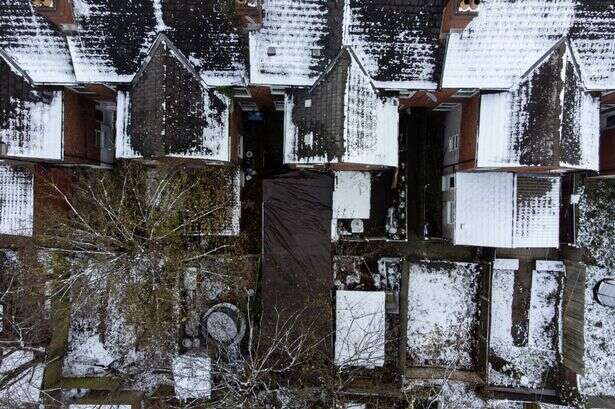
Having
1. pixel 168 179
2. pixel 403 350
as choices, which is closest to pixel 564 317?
pixel 403 350

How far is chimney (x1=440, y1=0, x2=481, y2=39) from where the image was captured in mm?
15328

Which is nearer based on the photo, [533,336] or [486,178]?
[486,178]

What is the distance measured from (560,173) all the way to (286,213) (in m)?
13.0

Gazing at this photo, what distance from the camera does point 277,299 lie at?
70.7 feet

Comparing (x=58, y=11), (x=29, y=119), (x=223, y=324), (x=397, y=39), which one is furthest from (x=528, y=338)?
(x=29, y=119)

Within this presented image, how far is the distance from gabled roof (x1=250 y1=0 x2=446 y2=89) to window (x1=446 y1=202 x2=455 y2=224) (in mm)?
6502

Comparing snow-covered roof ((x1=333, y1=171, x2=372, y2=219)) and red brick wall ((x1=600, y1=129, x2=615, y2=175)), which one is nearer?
red brick wall ((x1=600, y1=129, x2=615, y2=175))

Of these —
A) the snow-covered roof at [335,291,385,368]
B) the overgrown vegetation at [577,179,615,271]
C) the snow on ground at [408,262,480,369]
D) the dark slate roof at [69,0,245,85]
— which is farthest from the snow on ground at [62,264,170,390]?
the overgrown vegetation at [577,179,615,271]

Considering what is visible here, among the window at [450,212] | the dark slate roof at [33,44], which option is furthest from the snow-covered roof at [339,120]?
the dark slate roof at [33,44]

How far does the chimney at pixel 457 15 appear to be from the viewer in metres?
15.3

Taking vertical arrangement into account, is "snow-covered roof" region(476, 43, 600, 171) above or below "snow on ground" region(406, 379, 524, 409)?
above

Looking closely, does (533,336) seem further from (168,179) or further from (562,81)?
(168,179)

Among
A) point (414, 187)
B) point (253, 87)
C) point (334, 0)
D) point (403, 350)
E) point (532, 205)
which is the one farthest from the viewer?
point (414, 187)

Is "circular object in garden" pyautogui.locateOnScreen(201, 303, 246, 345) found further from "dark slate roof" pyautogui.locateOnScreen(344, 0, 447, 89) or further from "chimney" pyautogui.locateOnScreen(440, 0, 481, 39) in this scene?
"chimney" pyautogui.locateOnScreen(440, 0, 481, 39)
